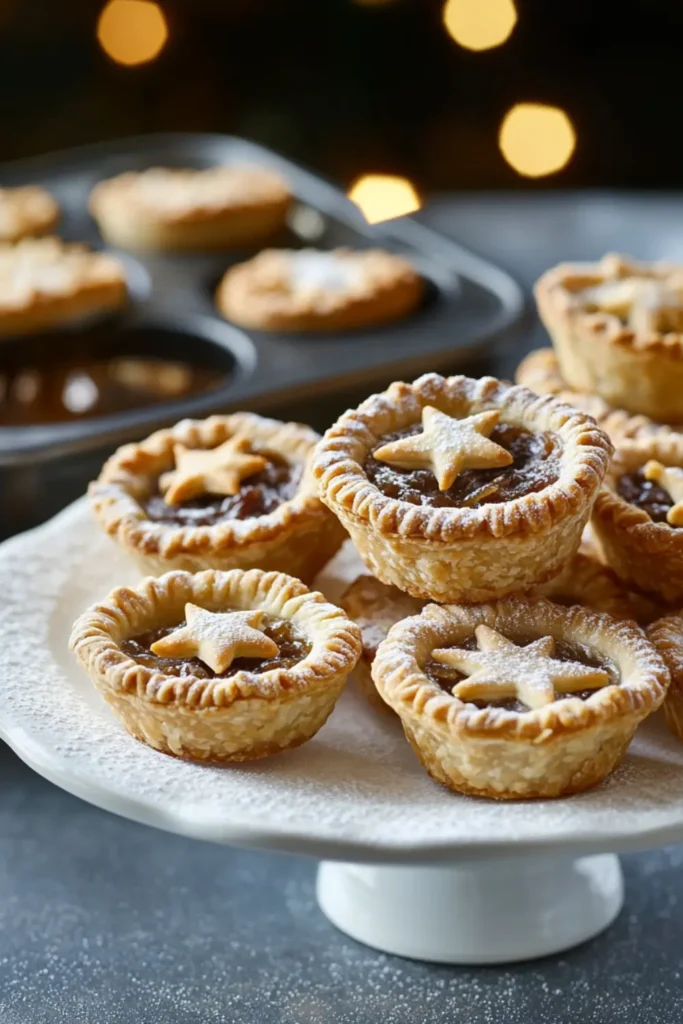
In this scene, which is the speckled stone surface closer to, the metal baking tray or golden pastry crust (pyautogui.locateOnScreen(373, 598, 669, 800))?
golden pastry crust (pyautogui.locateOnScreen(373, 598, 669, 800))

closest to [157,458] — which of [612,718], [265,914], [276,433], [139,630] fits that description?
[276,433]

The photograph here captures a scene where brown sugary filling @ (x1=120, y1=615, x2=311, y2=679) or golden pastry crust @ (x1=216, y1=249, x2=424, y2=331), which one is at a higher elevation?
brown sugary filling @ (x1=120, y1=615, x2=311, y2=679)

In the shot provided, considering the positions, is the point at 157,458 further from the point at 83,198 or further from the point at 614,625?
the point at 83,198

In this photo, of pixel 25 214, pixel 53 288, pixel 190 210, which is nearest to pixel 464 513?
pixel 53 288

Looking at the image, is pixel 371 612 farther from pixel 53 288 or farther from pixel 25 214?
pixel 25 214

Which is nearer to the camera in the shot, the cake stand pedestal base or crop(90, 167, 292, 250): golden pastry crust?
the cake stand pedestal base

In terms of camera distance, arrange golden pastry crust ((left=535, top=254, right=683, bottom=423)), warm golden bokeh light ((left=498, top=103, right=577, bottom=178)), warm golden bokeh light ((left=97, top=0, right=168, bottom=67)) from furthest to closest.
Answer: warm golden bokeh light ((left=498, top=103, right=577, bottom=178)) < warm golden bokeh light ((left=97, top=0, right=168, bottom=67)) < golden pastry crust ((left=535, top=254, right=683, bottom=423))

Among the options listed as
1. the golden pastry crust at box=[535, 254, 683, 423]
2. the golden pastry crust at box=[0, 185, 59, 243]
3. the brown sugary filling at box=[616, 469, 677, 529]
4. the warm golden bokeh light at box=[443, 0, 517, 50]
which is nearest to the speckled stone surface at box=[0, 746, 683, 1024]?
the brown sugary filling at box=[616, 469, 677, 529]
